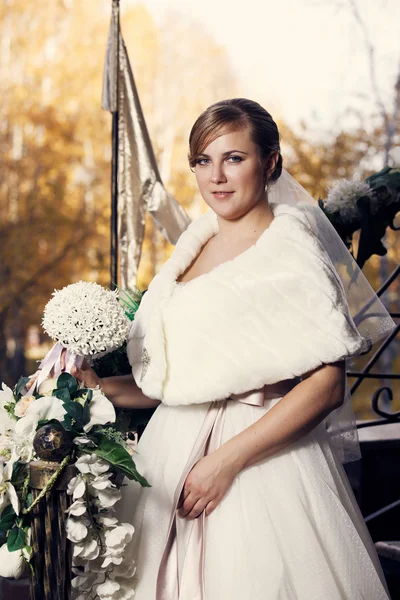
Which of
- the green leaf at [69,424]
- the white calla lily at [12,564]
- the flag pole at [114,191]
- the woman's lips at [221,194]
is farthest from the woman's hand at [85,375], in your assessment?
the flag pole at [114,191]

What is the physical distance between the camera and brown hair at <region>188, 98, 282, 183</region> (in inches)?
67.9

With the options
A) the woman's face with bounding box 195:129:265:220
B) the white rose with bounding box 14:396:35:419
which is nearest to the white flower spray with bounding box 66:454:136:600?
the white rose with bounding box 14:396:35:419

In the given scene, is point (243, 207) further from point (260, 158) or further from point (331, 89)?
point (331, 89)

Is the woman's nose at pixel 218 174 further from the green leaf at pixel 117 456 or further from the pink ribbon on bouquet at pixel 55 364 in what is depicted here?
the green leaf at pixel 117 456

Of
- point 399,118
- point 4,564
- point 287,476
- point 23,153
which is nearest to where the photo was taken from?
point 4,564

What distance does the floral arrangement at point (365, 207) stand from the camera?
2.84 metres

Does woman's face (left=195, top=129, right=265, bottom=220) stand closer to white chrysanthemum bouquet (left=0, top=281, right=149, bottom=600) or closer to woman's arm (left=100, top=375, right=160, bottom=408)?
white chrysanthemum bouquet (left=0, top=281, right=149, bottom=600)

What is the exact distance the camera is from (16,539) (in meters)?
1.54

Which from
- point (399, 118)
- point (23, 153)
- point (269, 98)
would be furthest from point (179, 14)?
point (399, 118)

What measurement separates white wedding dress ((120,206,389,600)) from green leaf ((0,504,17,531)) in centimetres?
30

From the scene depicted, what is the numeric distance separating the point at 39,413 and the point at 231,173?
0.72 metres

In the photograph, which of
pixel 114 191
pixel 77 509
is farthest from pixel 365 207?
pixel 77 509

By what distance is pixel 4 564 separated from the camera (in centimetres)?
156

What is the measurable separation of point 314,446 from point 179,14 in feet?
32.5
